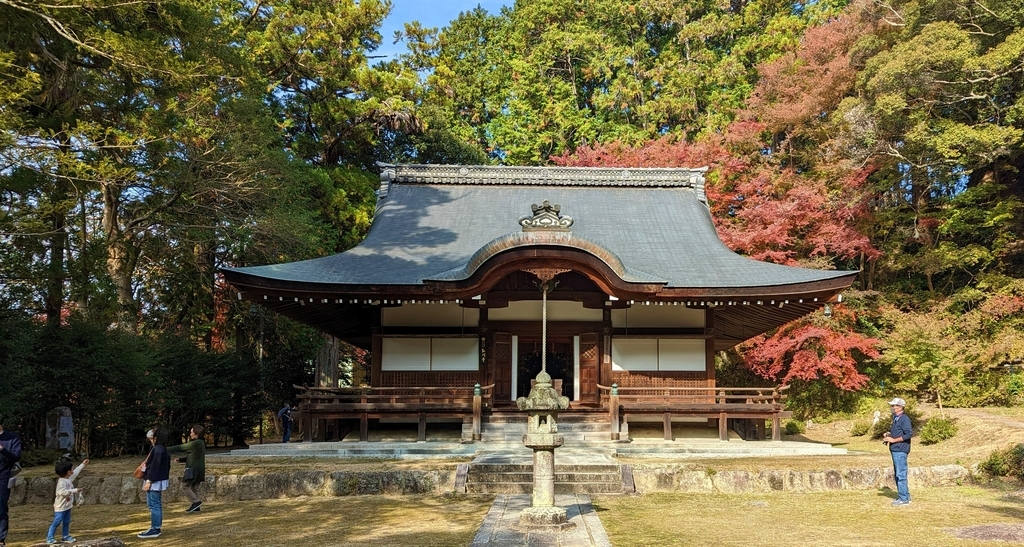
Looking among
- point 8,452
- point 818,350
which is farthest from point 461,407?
point 818,350

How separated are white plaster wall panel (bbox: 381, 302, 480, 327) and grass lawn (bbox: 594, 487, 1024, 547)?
256 inches

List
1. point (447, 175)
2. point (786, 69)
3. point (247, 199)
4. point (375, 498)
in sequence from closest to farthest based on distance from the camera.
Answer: point (375, 498)
point (247, 199)
point (447, 175)
point (786, 69)

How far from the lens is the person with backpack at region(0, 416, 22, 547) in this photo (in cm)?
683

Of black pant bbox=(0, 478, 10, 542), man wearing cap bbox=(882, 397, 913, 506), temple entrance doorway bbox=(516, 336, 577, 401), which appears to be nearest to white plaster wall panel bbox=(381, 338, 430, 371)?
temple entrance doorway bbox=(516, 336, 577, 401)

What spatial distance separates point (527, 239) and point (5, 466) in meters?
8.55

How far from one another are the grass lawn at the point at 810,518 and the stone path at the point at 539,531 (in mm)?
188

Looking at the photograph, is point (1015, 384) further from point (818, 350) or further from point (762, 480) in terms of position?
point (762, 480)

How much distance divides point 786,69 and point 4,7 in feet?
79.4

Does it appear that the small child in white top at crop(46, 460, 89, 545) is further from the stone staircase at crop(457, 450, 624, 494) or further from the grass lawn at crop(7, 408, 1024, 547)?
the stone staircase at crop(457, 450, 624, 494)

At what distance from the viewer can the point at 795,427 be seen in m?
21.6

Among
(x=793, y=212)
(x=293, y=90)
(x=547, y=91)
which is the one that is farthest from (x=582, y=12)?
(x=793, y=212)

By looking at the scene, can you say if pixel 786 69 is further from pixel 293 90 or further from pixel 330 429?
pixel 330 429

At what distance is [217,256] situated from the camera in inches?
725

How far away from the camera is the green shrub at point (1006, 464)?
993cm
